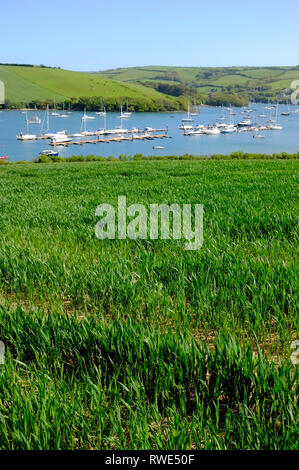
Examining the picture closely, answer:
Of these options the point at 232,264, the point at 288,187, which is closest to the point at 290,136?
the point at 288,187

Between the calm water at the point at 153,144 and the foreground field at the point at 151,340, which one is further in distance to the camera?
the calm water at the point at 153,144

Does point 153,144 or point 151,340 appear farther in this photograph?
point 153,144

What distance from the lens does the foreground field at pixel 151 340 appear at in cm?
293

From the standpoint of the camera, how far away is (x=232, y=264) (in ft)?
19.8

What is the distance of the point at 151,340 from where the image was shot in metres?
3.71

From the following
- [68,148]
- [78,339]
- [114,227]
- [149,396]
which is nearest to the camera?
[149,396]

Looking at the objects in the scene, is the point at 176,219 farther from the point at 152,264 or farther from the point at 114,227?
the point at 152,264

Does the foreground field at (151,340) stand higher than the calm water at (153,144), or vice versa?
the calm water at (153,144)

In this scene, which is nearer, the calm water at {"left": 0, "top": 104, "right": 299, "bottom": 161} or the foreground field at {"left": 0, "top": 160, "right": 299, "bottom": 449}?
the foreground field at {"left": 0, "top": 160, "right": 299, "bottom": 449}

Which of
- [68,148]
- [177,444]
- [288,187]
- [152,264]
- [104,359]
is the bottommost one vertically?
[177,444]

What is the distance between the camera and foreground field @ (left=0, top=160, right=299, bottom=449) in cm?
293

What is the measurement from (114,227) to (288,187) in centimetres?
744

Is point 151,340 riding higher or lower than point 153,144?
lower

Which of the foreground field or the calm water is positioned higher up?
the calm water
